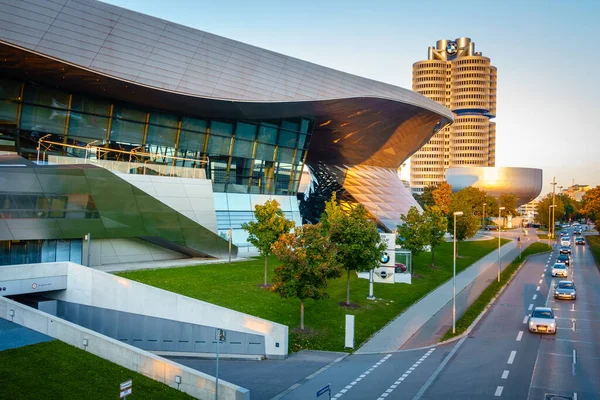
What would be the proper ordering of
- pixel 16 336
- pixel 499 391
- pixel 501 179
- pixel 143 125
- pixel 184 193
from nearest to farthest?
1. pixel 499 391
2. pixel 16 336
3. pixel 184 193
4. pixel 143 125
5. pixel 501 179

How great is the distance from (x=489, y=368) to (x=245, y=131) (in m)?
31.7

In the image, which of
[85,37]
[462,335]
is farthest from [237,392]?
[85,37]

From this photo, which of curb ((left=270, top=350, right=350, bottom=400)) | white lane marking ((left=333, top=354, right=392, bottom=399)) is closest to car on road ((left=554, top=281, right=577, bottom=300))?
white lane marking ((left=333, top=354, right=392, bottom=399))

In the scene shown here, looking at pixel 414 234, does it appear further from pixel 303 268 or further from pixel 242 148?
pixel 303 268

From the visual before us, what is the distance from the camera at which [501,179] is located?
475 ft

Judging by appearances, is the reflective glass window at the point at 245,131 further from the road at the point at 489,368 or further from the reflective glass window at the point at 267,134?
the road at the point at 489,368

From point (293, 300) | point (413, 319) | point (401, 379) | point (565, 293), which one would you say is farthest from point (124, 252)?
point (565, 293)

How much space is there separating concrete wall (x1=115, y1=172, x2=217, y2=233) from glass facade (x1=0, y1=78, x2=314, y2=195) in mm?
4117

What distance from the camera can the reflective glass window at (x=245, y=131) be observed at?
4644 centimetres

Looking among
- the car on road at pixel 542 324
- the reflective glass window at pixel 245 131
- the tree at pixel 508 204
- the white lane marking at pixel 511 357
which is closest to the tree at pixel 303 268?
the white lane marking at pixel 511 357

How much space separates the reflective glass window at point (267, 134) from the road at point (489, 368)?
25725 mm

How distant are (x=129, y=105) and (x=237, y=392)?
30076 millimetres

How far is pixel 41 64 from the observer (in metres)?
32.2

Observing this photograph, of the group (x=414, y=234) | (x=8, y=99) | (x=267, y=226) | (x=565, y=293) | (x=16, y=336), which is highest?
(x=8, y=99)
